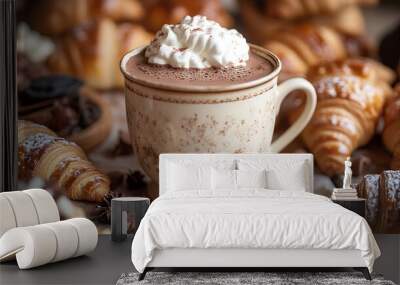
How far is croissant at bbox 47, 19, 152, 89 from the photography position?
3.94m

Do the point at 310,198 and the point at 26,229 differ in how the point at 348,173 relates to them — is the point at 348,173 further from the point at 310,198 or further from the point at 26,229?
the point at 26,229

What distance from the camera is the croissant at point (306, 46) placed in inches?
155

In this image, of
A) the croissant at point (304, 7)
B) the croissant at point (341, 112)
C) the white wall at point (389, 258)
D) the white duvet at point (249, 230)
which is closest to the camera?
the white duvet at point (249, 230)

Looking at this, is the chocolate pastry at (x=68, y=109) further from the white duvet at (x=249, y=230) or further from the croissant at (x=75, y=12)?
the white duvet at (x=249, y=230)

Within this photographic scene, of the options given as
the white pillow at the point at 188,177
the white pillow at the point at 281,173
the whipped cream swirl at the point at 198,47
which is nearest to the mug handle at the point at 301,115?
the white pillow at the point at 281,173

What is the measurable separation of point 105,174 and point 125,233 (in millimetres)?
292

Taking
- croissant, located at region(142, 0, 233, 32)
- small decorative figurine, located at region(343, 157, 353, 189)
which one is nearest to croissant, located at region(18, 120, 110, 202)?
croissant, located at region(142, 0, 233, 32)

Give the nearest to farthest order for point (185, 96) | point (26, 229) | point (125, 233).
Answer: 1. point (26, 229)
2. point (185, 96)
3. point (125, 233)

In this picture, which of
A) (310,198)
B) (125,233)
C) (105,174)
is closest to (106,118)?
(105,174)

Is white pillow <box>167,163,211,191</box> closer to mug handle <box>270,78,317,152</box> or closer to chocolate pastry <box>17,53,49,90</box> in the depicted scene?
mug handle <box>270,78,317,152</box>

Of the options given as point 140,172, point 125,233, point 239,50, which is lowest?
point 125,233

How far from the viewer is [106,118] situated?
3914 millimetres

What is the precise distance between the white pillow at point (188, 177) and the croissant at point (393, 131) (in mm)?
862

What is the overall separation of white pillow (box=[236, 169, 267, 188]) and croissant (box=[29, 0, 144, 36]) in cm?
93
